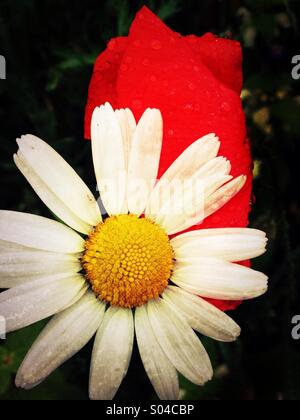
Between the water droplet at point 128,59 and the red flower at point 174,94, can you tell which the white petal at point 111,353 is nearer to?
the red flower at point 174,94

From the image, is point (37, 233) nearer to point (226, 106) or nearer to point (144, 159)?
point (144, 159)

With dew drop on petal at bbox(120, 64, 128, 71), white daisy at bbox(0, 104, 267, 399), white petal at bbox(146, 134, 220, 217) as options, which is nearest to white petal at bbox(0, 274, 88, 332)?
white daisy at bbox(0, 104, 267, 399)

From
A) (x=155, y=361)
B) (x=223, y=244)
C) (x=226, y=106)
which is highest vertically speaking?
(x=226, y=106)

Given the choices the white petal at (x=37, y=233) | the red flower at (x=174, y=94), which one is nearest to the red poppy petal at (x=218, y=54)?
the red flower at (x=174, y=94)

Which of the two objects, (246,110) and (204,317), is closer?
(204,317)

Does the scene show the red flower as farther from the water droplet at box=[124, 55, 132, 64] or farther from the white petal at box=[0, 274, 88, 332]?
the white petal at box=[0, 274, 88, 332]

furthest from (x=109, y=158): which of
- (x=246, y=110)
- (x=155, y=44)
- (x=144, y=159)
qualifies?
(x=246, y=110)
